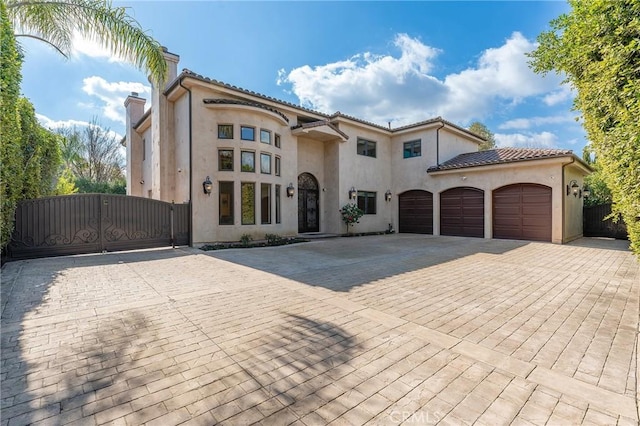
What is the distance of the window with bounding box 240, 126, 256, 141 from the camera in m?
12.1

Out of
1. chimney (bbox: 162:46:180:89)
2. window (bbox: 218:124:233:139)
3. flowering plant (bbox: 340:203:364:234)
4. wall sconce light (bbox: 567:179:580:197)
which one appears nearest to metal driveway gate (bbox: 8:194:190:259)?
window (bbox: 218:124:233:139)

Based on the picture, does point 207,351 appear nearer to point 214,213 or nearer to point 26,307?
point 26,307

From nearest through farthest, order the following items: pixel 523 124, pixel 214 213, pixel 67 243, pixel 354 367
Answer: pixel 354 367
pixel 67 243
pixel 214 213
pixel 523 124

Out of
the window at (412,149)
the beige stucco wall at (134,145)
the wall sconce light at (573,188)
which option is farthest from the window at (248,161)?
the wall sconce light at (573,188)

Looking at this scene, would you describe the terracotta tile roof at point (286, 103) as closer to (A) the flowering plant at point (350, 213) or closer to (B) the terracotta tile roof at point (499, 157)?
(B) the terracotta tile roof at point (499, 157)

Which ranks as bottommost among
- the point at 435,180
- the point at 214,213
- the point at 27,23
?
the point at 214,213

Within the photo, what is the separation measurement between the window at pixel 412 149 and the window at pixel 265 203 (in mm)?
9626

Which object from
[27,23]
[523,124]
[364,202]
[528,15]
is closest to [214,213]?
[27,23]

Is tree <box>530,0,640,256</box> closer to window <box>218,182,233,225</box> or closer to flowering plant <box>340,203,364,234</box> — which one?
flowering plant <box>340,203,364,234</box>

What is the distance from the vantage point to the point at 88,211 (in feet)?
30.8

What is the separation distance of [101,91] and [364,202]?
24.5 meters

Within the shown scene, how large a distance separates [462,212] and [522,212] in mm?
2720

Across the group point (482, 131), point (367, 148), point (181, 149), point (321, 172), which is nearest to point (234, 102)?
point (181, 149)

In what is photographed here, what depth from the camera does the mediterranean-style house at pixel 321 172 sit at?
11.8 m
